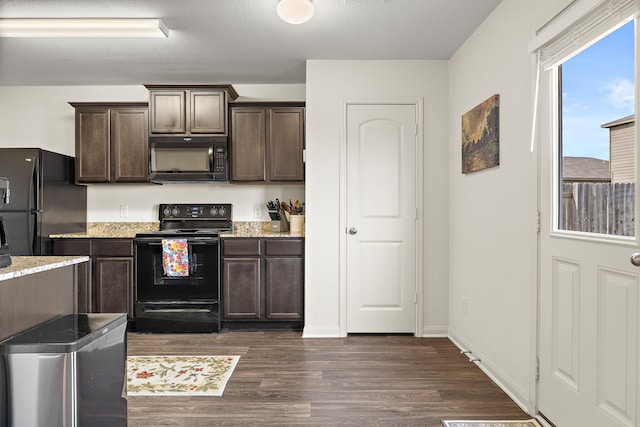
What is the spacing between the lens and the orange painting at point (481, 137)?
111 inches

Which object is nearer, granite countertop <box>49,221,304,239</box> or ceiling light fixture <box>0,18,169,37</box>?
ceiling light fixture <box>0,18,169,37</box>

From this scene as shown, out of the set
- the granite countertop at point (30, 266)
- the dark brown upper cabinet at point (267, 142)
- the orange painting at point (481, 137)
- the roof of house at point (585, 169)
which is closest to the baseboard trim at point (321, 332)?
the dark brown upper cabinet at point (267, 142)

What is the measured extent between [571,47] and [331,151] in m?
2.15

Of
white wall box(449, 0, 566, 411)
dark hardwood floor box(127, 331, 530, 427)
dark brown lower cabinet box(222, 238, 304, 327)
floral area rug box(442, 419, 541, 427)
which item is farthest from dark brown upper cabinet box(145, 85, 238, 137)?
floral area rug box(442, 419, 541, 427)

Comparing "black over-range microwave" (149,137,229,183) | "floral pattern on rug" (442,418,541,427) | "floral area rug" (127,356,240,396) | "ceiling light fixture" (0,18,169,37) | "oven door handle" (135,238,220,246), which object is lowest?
"floral pattern on rug" (442,418,541,427)

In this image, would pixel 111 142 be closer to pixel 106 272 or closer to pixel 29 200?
pixel 29 200

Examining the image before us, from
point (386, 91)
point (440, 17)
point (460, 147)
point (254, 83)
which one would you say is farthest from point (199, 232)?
point (440, 17)

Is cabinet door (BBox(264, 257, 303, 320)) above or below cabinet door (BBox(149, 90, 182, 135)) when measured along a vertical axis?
below

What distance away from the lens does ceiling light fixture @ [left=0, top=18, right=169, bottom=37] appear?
2.89 metres

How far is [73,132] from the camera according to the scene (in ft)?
15.1

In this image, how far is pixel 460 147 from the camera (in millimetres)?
3525

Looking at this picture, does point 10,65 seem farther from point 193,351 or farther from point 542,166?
point 542,166

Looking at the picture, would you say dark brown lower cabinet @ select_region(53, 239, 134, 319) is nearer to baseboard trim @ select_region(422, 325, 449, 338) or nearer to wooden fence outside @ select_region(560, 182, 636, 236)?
baseboard trim @ select_region(422, 325, 449, 338)

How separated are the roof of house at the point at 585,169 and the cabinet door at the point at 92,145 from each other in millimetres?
3993
